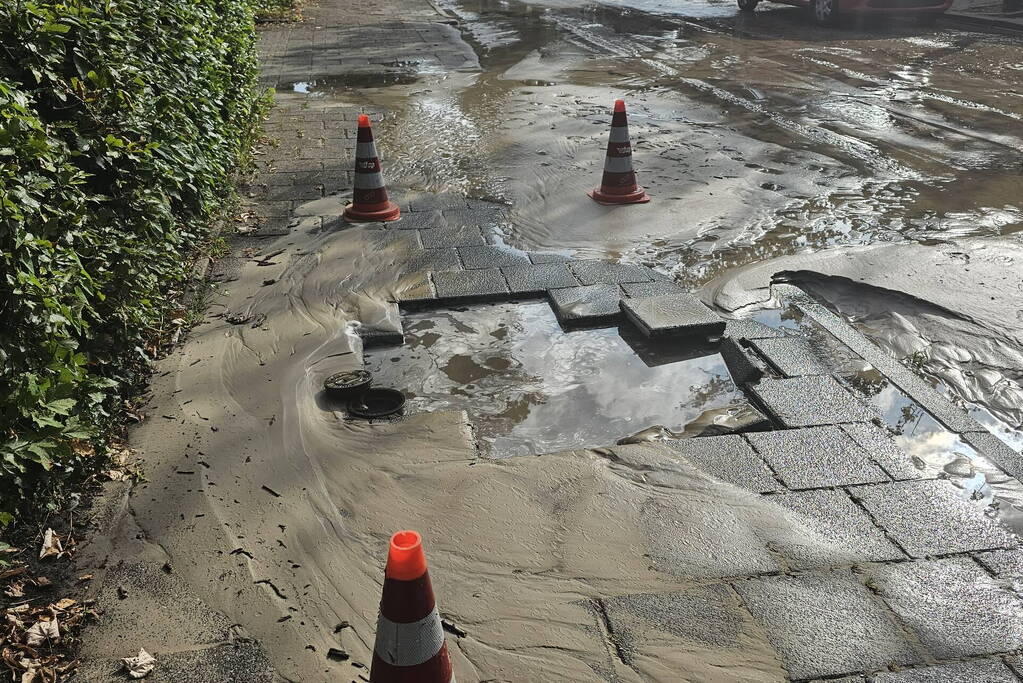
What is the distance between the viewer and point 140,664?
8.73 ft

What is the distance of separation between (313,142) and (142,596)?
260 inches

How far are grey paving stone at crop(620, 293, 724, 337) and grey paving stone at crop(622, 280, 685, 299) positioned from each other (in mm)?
148

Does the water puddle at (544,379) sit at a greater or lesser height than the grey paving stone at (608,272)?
lesser

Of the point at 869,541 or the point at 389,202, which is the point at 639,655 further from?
the point at 389,202

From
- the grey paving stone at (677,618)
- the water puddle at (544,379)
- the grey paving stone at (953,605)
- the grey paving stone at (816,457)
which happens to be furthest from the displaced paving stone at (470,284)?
the grey paving stone at (953,605)

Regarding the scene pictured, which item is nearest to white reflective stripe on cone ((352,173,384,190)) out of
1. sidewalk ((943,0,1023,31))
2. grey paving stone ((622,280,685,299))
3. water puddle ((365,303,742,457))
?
water puddle ((365,303,742,457))

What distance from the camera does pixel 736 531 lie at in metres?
3.24

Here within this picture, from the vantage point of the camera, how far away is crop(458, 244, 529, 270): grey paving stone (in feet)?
19.0

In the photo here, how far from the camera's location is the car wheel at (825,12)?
15.8 metres

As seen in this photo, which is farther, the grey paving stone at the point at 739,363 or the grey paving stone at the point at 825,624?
the grey paving stone at the point at 739,363

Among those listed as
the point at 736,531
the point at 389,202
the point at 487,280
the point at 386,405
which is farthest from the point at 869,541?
the point at 389,202

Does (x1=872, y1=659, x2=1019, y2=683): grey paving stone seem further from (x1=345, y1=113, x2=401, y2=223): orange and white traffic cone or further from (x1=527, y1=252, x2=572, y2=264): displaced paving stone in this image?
(x1=345, y1=113, x2=401, y2=223): orange and white traffic cone

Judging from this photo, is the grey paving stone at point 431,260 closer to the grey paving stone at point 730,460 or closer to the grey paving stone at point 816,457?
the grey paving stone at point 730,460

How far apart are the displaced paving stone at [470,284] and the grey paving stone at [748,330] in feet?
4.43
